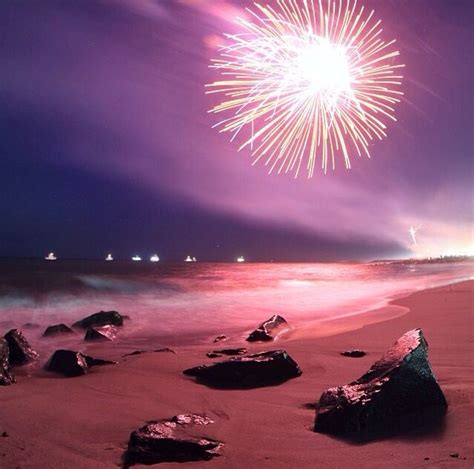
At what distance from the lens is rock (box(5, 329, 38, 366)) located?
8.55m

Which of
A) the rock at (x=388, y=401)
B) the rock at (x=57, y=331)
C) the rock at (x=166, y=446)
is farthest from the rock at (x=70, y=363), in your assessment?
the rock at (x=57, y=331)

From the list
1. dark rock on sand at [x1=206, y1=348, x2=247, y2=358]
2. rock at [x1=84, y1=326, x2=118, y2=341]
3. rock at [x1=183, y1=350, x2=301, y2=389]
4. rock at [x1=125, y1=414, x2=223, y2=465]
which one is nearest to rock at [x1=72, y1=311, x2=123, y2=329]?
rock at [x1=84, y1=326, x2=118, y2=341]

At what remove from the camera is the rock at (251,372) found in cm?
615

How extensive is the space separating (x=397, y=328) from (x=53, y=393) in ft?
27.9

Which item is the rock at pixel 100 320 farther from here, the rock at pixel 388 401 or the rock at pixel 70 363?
the rock at pixel 388 401

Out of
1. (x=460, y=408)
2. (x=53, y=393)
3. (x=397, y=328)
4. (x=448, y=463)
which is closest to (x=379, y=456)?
(x=448, y=463)

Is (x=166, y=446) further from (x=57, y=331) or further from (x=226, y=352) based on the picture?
(x=57, y=331)

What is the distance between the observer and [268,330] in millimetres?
11961

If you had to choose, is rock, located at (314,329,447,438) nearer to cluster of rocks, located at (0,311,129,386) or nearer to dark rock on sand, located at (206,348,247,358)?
dark rock on sand, located at (206,348,247,358)

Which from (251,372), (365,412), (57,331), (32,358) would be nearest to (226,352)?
(251,372)

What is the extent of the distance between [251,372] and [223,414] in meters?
1.31

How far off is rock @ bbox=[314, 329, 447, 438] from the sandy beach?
0.16 meters

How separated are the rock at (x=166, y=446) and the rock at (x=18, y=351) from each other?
17.9ft

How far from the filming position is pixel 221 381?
626cm
